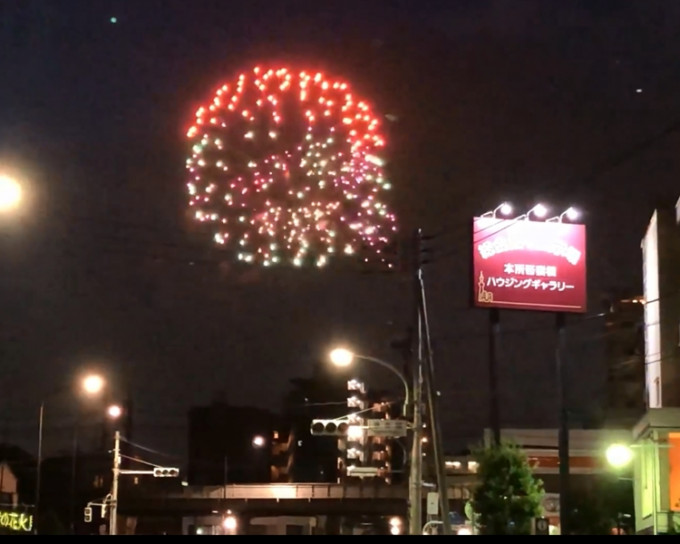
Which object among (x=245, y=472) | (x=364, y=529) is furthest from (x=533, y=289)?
(x=245, y=472)

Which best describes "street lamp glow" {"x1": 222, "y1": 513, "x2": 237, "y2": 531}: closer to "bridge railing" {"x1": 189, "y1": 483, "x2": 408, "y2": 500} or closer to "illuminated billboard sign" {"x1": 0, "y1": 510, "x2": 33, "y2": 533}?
"bridge railing" {"x1": 189, "y1": 483, "x2": 408, "y2": 500}

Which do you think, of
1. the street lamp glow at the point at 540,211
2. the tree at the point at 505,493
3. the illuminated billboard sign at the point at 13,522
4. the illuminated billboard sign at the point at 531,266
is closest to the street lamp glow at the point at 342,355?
the illuminated billboard sign at the point at 531,266

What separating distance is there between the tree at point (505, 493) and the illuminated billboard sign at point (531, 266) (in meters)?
8.62

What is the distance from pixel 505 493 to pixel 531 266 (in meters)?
10.8

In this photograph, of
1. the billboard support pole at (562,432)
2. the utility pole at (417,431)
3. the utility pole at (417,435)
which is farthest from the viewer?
the billboard support pole at (562,432)

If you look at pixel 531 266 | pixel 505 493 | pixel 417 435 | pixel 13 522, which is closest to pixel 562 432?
pixel 505 493

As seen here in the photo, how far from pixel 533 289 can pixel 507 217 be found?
287 centimetres

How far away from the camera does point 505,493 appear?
132ft

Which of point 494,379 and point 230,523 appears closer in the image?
point 494,379

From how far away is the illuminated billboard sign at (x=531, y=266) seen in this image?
33438 mm

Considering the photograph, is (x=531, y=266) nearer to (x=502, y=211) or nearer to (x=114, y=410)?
(x=502, y=211)

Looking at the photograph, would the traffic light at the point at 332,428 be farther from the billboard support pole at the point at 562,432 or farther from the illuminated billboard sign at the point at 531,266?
the billboard support pole at the point at 562,432

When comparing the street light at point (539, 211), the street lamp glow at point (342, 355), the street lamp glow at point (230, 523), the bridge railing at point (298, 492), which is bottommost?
the street lamp glow at point (230, 523)

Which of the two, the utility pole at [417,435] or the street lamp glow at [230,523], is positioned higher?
the utility pole at [417,435]
